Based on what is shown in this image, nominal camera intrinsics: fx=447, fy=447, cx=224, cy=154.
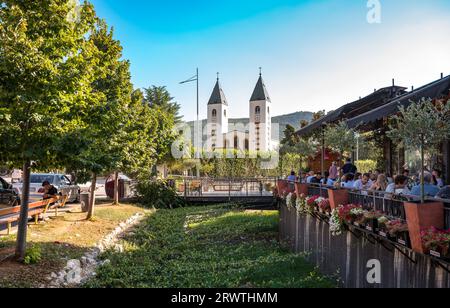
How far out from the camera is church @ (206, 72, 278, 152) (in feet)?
313

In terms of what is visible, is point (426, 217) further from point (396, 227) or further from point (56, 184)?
point (56, 184)

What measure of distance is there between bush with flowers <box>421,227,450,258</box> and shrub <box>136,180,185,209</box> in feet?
74.6

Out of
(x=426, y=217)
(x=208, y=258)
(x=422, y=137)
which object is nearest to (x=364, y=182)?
(x=422, y=137)

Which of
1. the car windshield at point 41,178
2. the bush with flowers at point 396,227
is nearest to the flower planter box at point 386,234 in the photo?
the bush with flowers at point 396,227

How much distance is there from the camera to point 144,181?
92.2 feet

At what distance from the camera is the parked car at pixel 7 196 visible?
1582 cm

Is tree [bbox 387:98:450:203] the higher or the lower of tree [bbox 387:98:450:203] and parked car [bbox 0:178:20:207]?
the higher

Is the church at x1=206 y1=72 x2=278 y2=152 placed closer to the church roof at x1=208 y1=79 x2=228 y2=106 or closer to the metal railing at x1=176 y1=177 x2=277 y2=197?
the church roof at x1=208 y1=79 x2=228 y2=106

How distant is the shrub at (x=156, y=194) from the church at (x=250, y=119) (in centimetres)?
6547

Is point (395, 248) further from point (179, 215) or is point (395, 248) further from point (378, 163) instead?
point (179, 215)

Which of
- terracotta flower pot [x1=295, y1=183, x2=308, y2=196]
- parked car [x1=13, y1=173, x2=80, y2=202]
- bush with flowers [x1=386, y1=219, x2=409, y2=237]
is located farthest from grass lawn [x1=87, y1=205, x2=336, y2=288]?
parked car [x1=13, y1=173, x2=80, y2=202]

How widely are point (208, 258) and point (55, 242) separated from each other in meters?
→ 4.50

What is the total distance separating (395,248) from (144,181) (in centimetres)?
2256
